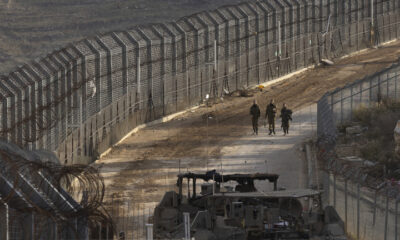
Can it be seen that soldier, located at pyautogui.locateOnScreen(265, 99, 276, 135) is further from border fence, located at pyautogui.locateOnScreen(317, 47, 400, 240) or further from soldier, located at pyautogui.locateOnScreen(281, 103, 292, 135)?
border fence, located at pyautogui.locateOnScreen(317, 47, 400, 240)

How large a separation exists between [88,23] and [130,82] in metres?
39.1

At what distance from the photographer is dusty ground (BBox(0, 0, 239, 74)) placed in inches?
3177

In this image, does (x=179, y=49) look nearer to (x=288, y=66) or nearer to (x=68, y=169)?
(x=288, y=66)

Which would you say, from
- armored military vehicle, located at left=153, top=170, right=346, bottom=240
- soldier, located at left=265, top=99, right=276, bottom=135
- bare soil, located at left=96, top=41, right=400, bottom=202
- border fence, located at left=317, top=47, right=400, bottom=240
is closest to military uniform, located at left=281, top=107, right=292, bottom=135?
soldier, located at left=265, top=99, right=276, bottom=135

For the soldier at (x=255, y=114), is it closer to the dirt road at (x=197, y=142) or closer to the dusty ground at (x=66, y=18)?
the dirt road at (x=197, y=142)

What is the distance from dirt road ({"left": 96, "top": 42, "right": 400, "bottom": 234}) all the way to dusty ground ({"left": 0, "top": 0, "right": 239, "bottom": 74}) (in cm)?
2699

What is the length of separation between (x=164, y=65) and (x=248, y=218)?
937 inches

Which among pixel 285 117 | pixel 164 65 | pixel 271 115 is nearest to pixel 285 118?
pixel 285 117

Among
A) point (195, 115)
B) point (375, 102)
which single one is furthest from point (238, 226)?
point (195, 115)

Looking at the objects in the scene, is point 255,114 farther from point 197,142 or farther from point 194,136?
point 194,136

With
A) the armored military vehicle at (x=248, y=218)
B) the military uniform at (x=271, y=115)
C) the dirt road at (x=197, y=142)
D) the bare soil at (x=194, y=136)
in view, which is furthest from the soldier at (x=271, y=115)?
the armored military vehicle at (x=248, y=218)

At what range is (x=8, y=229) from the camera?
65.0ft

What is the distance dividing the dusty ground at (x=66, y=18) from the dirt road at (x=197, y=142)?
26992mm

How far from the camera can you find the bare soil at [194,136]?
3847 centimetres
